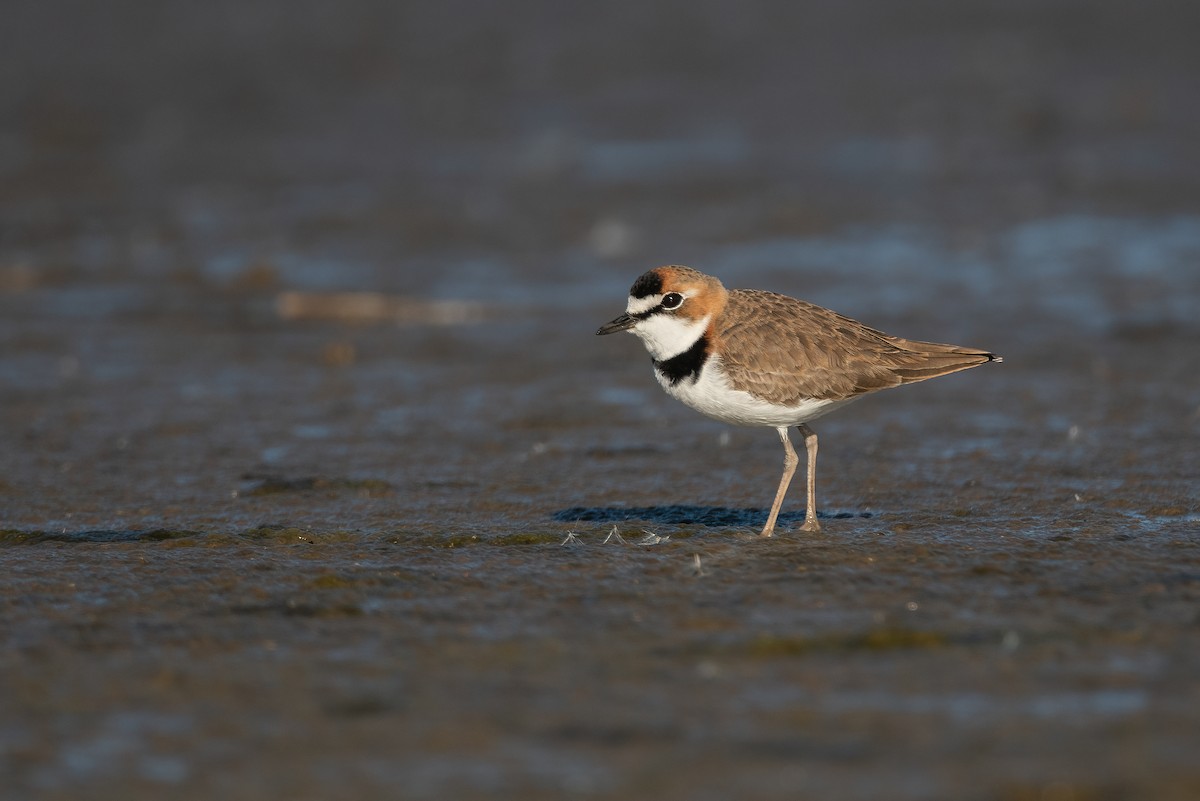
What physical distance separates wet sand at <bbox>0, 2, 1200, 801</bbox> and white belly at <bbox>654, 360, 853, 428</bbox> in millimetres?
615

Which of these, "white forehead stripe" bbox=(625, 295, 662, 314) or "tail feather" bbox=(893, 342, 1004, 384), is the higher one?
"white forehead stripe" bbox=(625, 295, 662, 314)

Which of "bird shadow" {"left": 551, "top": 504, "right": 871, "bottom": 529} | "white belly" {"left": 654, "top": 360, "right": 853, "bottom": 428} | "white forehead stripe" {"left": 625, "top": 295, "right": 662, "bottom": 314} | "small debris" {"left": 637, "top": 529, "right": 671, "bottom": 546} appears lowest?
"small debris" {"left": 637, "top": 529, "right": 671, "bottom": 546}

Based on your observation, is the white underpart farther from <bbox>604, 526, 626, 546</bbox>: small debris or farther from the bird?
<bbox>604, 526, 626, 546</bbox>: small debris

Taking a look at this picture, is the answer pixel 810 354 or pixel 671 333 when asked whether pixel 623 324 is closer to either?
pixel 671 333

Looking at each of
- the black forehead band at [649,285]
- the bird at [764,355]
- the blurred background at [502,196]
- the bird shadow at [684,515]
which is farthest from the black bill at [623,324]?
the blurred background at [502,196]

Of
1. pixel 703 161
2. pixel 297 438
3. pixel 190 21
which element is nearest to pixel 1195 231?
pixel 703 161

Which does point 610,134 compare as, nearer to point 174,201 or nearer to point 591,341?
point 174,201

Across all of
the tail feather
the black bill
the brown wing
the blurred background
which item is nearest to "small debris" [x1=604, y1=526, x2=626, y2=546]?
the brown wing

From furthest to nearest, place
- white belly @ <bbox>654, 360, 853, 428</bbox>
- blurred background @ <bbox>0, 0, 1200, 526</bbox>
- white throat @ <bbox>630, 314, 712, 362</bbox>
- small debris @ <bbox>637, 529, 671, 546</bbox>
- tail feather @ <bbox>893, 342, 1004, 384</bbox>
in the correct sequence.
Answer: blurred background @ <bbox>0, 0, 1200, 526</bbox> → tail feather @ <bbox>893, 342, 1004, 384</bbox> → white throat @ <bbox>630, 314, 712, 362</bbox> → white belly @ <bbox>654, 360, 853, 428</bbox> → small debris @ <bbox>637, 529, 671, 546</bbox>

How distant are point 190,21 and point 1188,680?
20216 mm

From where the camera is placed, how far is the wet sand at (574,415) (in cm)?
492

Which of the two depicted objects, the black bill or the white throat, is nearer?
the white throat

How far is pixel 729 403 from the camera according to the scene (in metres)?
7.43

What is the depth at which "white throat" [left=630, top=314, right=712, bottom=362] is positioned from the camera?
7.64 m
